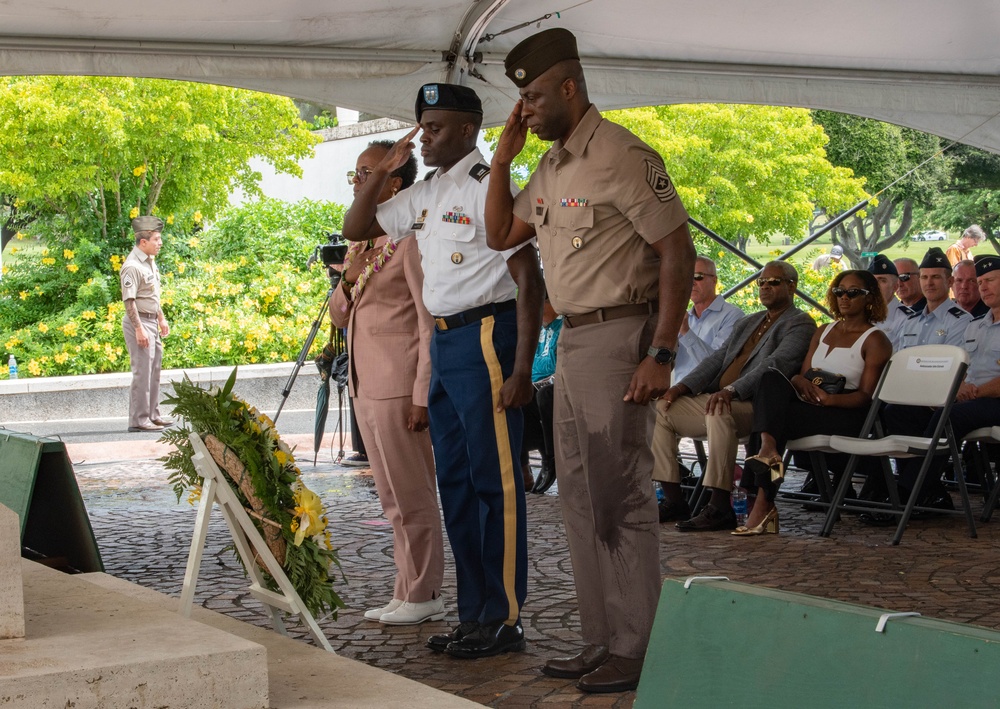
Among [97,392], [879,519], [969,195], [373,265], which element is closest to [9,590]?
[373,265]

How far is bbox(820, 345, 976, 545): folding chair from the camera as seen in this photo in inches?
267

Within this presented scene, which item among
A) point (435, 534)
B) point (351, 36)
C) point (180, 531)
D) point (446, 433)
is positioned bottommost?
point (180, 531)

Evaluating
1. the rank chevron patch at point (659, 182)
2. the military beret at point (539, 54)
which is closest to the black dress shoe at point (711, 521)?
the rank chevron patch at point (659, 182)

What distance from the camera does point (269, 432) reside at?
4199mm

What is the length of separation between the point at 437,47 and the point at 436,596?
399 cm

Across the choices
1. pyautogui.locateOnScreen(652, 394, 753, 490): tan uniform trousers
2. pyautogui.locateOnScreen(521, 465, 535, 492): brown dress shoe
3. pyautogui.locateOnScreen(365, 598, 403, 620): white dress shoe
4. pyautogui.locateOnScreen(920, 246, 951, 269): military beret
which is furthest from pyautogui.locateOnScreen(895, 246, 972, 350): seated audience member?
pyautogui.locateOnScreen(365, 598, 403, 620): white dress shoe

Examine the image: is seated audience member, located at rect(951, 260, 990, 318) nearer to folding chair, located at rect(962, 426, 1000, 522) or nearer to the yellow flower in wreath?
folding chair, located at rect(962, 426, 1000, 522)

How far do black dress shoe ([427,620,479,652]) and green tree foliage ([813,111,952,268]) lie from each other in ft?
94.3

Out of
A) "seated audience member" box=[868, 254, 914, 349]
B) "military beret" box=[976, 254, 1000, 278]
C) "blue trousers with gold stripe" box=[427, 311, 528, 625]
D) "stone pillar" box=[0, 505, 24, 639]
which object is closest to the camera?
"stone pillar" box=[0, 505, 24, 639]

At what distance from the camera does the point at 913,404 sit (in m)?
7.07

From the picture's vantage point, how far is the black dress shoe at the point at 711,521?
715 centimetres

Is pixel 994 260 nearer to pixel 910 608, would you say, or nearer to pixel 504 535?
pixel 910 608

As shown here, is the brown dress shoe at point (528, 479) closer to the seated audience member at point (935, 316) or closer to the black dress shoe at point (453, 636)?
the seated audience member at point (935, 316)

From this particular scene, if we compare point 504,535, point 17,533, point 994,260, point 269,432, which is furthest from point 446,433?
point 994,260
